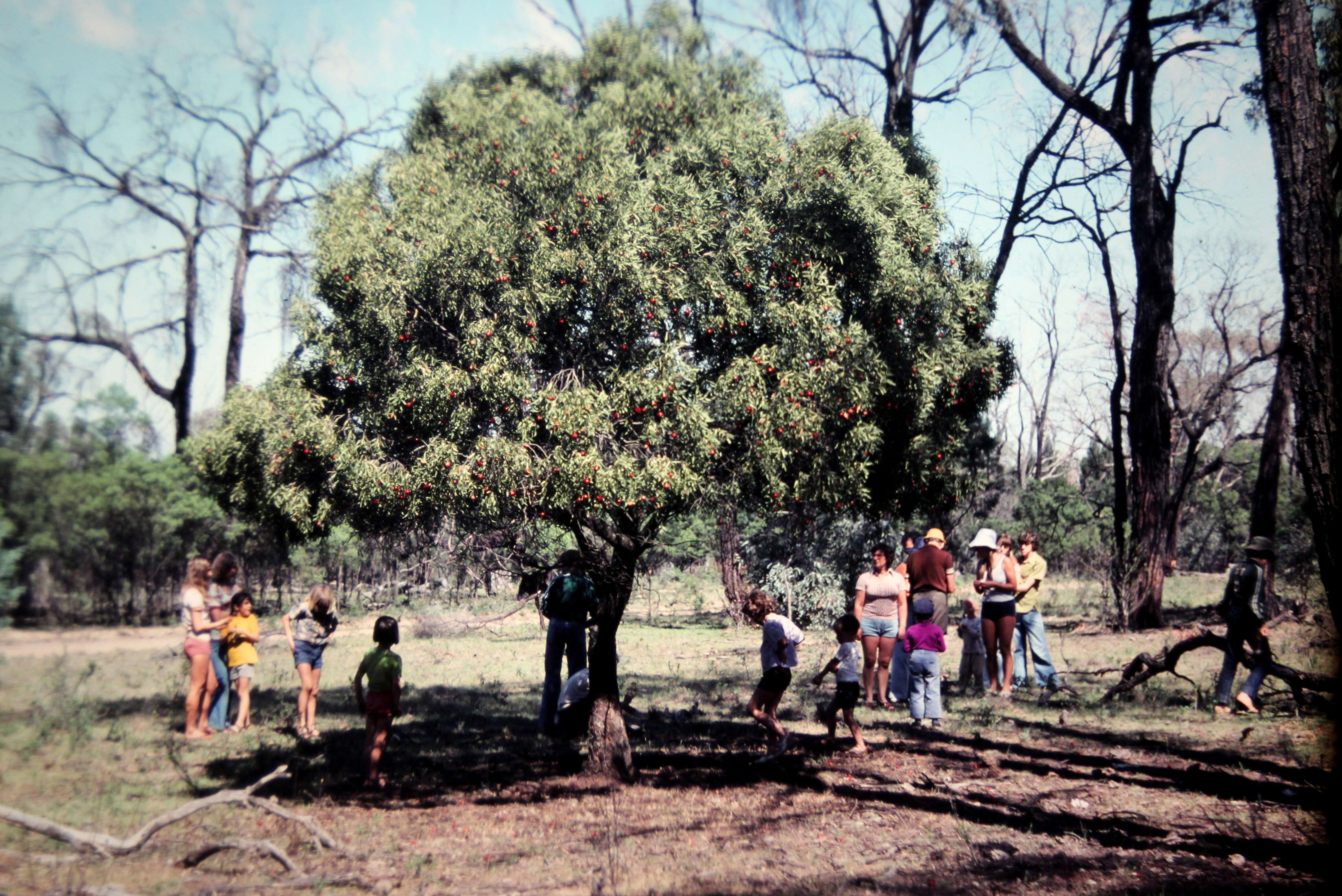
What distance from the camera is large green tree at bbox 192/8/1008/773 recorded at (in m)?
6.04

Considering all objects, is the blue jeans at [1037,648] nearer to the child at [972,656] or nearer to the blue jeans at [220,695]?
the child at [972,656]

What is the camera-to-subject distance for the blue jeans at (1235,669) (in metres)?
8.40

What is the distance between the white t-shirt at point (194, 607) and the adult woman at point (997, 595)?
7830 millimetres

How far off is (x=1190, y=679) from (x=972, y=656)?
8.36 ft

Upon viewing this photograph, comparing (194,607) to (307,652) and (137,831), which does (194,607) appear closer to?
(307,652)

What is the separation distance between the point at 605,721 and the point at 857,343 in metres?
3.69

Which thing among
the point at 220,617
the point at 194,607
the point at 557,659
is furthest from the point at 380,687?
the point at 220,617

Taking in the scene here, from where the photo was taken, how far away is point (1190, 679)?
371 inches

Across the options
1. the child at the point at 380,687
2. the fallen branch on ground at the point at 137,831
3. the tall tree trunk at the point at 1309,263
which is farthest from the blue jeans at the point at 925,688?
the fallen branch on ground at the point at 137,831

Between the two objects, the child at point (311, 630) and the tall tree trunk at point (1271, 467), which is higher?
the tall tree trunk at point (1271, 467)

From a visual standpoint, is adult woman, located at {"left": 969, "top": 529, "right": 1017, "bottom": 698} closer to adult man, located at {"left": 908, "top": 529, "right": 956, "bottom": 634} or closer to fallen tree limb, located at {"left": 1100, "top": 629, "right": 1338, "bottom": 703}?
adult man, located at {"left": 908, "top": 529, "right": 956, "bottom": 634}

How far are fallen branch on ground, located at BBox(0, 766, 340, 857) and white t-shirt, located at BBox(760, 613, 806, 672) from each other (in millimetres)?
3532

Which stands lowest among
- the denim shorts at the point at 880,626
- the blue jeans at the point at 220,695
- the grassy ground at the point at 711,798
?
the grassy ground at the point at 711,798

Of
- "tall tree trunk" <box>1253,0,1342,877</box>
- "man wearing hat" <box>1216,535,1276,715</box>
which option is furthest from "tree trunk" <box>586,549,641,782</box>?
"man wearing hat" <box>1216,535,1276,715</box>
